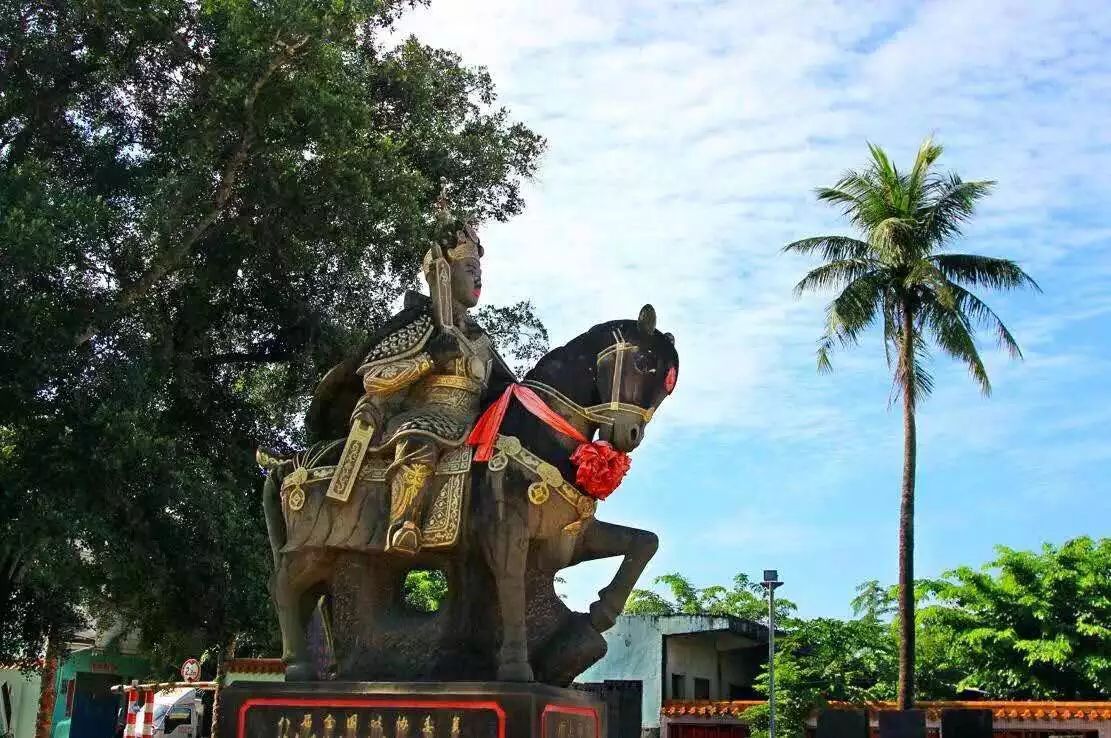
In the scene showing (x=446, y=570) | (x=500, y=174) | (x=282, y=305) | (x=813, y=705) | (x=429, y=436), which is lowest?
(x=813, y=705)

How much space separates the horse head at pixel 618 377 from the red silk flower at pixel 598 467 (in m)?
0.09

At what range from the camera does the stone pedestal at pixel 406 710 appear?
5266 millimetres

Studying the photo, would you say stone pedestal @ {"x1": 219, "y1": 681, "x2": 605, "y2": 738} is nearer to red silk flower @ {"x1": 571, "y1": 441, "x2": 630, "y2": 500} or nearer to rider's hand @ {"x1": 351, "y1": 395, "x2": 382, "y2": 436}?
red silk flower @ {"x1": 571, "y1": 441, "x2": 630, "y2": 500}

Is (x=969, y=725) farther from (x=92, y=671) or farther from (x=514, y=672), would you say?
(x=92, y=671)

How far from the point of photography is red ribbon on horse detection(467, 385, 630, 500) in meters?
5.64

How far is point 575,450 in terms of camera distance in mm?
5770

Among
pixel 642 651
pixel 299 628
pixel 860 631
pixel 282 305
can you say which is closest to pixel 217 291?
pixel 282 305

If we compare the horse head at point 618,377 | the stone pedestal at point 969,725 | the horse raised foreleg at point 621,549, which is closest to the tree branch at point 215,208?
the horse head at point 618,377

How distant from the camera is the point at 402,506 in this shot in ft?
18.7

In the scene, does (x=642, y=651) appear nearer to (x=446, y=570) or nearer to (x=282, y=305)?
(x=282, y=305)

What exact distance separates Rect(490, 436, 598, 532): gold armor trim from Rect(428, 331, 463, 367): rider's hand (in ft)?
1.65

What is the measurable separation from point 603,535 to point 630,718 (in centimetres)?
370

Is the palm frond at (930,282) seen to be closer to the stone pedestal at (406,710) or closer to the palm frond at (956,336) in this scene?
Result: the palm frond at (956,336)

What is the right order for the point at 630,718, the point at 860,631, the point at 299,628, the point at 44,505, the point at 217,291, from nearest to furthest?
the point at 299,628 < the point at 630,718 < the point at 44,505 < the point at 217,291 < the point at 860,631
